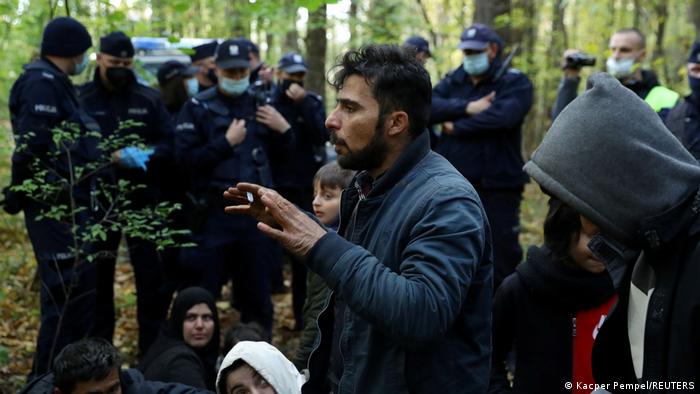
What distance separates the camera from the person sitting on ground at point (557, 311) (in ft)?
10.4

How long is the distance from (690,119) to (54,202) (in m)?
4.93

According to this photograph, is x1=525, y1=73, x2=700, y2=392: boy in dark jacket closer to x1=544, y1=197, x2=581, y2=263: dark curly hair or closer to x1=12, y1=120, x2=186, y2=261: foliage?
x1=544, y1=197, x2=581, y2=263: dark curly hair

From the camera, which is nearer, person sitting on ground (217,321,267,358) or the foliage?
the foliage

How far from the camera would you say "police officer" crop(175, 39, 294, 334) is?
6121 mm

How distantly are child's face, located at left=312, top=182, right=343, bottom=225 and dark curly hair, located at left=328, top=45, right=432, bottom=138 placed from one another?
1874 mm

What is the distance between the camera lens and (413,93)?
9.08ft

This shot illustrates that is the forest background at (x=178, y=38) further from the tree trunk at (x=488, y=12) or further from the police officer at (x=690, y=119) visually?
the police officer at (x=690, y=119)

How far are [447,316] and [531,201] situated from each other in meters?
14.1

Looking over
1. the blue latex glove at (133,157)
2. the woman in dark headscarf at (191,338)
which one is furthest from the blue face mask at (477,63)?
the woman in dark headscarf at (191,338)

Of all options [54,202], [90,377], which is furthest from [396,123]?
[54,202]

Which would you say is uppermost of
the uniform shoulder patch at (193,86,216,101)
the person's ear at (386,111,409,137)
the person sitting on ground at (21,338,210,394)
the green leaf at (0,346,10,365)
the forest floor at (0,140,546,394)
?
the person's ear at (386,111,409,137)

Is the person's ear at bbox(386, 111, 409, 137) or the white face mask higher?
the person's ear at bbox(386, 111, 409, 137)

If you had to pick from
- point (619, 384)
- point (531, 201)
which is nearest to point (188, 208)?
point (619, 384)

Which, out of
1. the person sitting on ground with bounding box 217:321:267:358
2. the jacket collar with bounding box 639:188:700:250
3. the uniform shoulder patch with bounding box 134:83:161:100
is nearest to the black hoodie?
the jacket collar with bounding box 639:188:700:250
